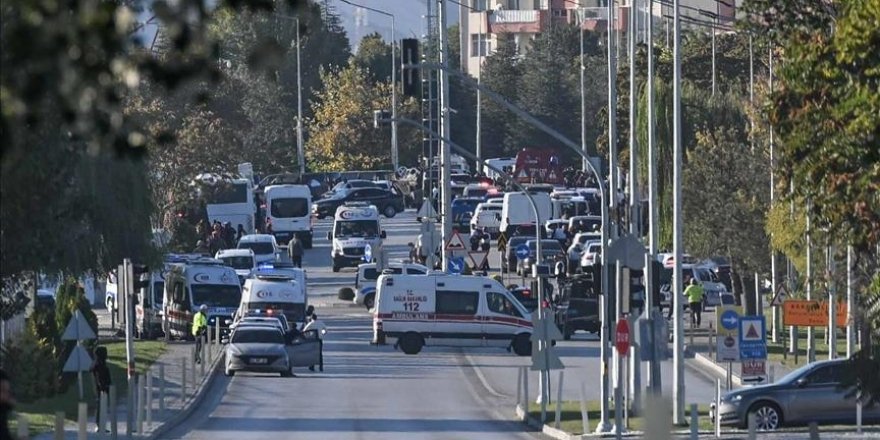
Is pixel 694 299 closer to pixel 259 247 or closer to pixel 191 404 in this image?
pixel 259 247

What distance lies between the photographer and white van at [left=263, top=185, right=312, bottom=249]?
8456 cm

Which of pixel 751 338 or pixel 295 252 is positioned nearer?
pixel 751 338

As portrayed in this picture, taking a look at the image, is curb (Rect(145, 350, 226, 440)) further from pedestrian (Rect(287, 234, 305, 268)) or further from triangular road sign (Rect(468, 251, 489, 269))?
pedestrian (Rect(287, 234, 305, 268))

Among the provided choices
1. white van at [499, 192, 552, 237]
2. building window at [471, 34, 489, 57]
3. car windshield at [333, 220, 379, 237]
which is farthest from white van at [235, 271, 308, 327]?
building window at [471, 34, 489, 57]

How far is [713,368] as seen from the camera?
154 ft

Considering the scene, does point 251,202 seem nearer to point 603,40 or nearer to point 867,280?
point 603,40

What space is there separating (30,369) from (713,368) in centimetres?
1831

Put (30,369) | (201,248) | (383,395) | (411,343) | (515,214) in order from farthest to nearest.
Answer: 1. (515,214)
2. (201,248)
3. (411,343)
4. (383,395)
5. (30,369)

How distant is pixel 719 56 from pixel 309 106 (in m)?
54.8

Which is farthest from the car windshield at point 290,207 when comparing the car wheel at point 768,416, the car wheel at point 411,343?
the car wheel at point 768,416

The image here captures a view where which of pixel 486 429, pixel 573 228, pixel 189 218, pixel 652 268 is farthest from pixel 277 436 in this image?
pixel 573 228

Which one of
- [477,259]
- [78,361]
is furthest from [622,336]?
[477,259]

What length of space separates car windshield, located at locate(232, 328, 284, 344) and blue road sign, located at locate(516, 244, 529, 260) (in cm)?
2703

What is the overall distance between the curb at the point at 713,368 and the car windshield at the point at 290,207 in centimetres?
3712
